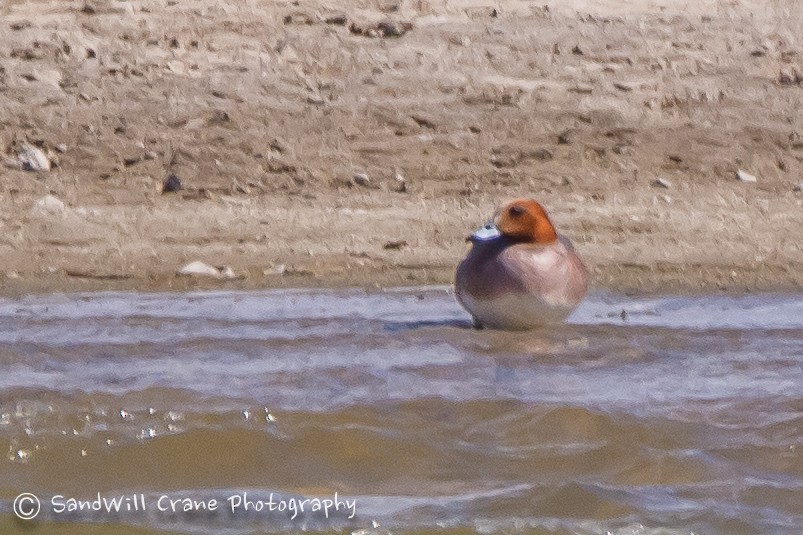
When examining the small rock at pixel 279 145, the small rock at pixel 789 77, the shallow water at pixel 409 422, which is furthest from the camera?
the small rock at pixel 789 77

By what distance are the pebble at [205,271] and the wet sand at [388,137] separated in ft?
0.17

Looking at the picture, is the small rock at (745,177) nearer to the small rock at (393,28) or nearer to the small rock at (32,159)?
the small rock at (393,28)

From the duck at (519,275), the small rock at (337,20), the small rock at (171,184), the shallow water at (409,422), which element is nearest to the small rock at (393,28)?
the small rock at (337,20)

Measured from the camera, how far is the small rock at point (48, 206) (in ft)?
28.8

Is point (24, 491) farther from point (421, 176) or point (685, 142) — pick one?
point (685, 142)

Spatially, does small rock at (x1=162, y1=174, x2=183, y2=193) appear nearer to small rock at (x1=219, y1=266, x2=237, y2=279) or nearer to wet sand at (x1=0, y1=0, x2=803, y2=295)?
wet sand at (x1=0, y1=0, x2=803, y2=295)

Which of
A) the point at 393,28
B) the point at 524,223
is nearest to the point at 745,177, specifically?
the point at 393,28

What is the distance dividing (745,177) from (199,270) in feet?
9.09

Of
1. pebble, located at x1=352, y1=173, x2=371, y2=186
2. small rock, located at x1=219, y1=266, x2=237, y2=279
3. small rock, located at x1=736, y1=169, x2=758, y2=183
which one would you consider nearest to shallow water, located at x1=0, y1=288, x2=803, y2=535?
Result: small rock, located at x1=219, y1=266, x2=237, y2=279

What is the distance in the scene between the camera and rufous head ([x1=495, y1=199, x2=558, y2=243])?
6.45 meters

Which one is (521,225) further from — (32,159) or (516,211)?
(32,159)

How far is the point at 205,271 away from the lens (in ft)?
27.0

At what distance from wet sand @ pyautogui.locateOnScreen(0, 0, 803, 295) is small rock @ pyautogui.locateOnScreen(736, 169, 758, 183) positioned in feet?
0.10

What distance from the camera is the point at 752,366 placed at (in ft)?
19.6
